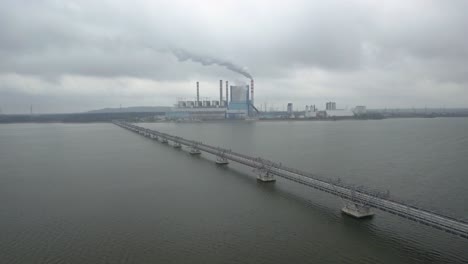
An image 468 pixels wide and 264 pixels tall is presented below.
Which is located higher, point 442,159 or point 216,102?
point 216,102

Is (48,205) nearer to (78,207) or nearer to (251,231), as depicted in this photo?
(78,207)

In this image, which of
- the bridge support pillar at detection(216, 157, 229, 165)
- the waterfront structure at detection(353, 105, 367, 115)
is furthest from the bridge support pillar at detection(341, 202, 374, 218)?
the waterfront structure at detection(353, 105, 367, 115)

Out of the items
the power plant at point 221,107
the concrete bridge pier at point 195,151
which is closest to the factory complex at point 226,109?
the power plant at point 221,107

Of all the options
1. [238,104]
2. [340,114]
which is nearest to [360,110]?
[340,114]

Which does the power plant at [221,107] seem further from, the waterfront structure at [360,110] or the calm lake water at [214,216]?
the calm lake water at [214,216]

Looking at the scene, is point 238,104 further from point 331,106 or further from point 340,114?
point 331,106

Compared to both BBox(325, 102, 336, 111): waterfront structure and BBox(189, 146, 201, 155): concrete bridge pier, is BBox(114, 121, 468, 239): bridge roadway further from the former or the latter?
BBox(325, 102, 336, 111): waterfront structure

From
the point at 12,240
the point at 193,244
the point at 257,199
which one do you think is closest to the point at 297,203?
the point at 257,199

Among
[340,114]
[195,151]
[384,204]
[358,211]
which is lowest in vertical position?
[195,151]
